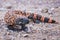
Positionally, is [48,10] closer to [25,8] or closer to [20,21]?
[25,8]

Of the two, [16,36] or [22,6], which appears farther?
[22,6]

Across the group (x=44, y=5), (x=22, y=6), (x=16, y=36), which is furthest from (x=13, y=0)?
(x=16, y=36)

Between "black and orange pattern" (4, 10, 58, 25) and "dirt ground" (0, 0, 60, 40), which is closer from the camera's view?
"dirt ground" (0, 0, 60, 40)

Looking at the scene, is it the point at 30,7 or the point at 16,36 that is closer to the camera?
the point at 16,36

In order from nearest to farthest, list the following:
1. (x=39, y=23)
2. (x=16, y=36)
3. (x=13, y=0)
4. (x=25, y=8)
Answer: (x=16, y=36)
(x=39, y=23)
(x=25, y=8)
(x=13, y=0)

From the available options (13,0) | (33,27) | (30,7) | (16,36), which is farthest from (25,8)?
(16,36)

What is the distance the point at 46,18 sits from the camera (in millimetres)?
3793

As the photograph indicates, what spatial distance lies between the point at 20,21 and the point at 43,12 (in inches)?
35.1

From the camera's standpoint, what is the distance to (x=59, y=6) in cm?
489

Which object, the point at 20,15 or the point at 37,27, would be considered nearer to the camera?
the point at 37,27

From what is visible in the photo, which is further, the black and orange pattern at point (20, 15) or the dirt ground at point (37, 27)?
the black and orange pattern at point (20, 15)

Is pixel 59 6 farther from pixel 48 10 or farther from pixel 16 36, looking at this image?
pixel 16 36

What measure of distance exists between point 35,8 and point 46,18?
94 cm

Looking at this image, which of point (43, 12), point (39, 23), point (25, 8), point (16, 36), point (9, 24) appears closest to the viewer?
point (16, 36)
